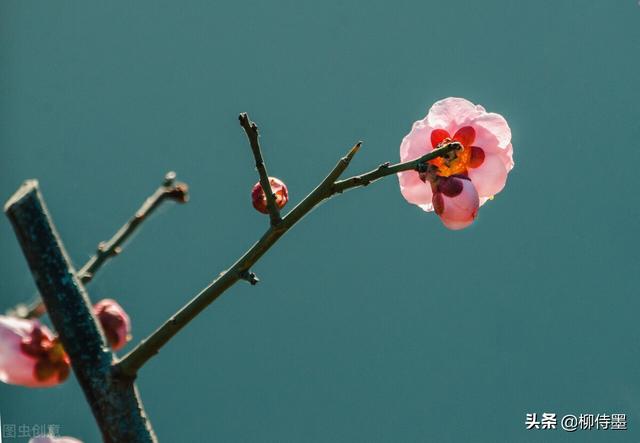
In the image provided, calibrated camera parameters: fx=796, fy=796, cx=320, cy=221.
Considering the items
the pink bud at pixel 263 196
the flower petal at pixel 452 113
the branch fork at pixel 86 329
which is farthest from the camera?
the flower petal at pixel 452 113

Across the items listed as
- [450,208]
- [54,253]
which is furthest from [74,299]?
[450,208]

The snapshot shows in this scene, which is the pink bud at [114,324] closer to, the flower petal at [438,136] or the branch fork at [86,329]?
the branch fork at [86,329]

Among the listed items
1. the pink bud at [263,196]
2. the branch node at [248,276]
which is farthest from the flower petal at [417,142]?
the branch node at [248,276]

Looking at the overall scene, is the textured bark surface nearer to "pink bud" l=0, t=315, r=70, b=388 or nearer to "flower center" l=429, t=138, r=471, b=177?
"pink bud" l=0, t=315, r=70, b=388

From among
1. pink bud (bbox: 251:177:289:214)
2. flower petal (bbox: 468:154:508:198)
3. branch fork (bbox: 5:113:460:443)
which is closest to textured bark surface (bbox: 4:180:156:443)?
branch fork (bbox: 5:113:460:443)

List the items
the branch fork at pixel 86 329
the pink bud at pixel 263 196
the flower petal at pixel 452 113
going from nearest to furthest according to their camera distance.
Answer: the branch fork at pixel 86 329, the pink bud at pixel 263 196, the flower petal at pixel 452 113

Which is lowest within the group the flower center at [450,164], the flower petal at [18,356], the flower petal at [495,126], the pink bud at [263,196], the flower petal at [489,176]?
the flower petal at [18,356]
